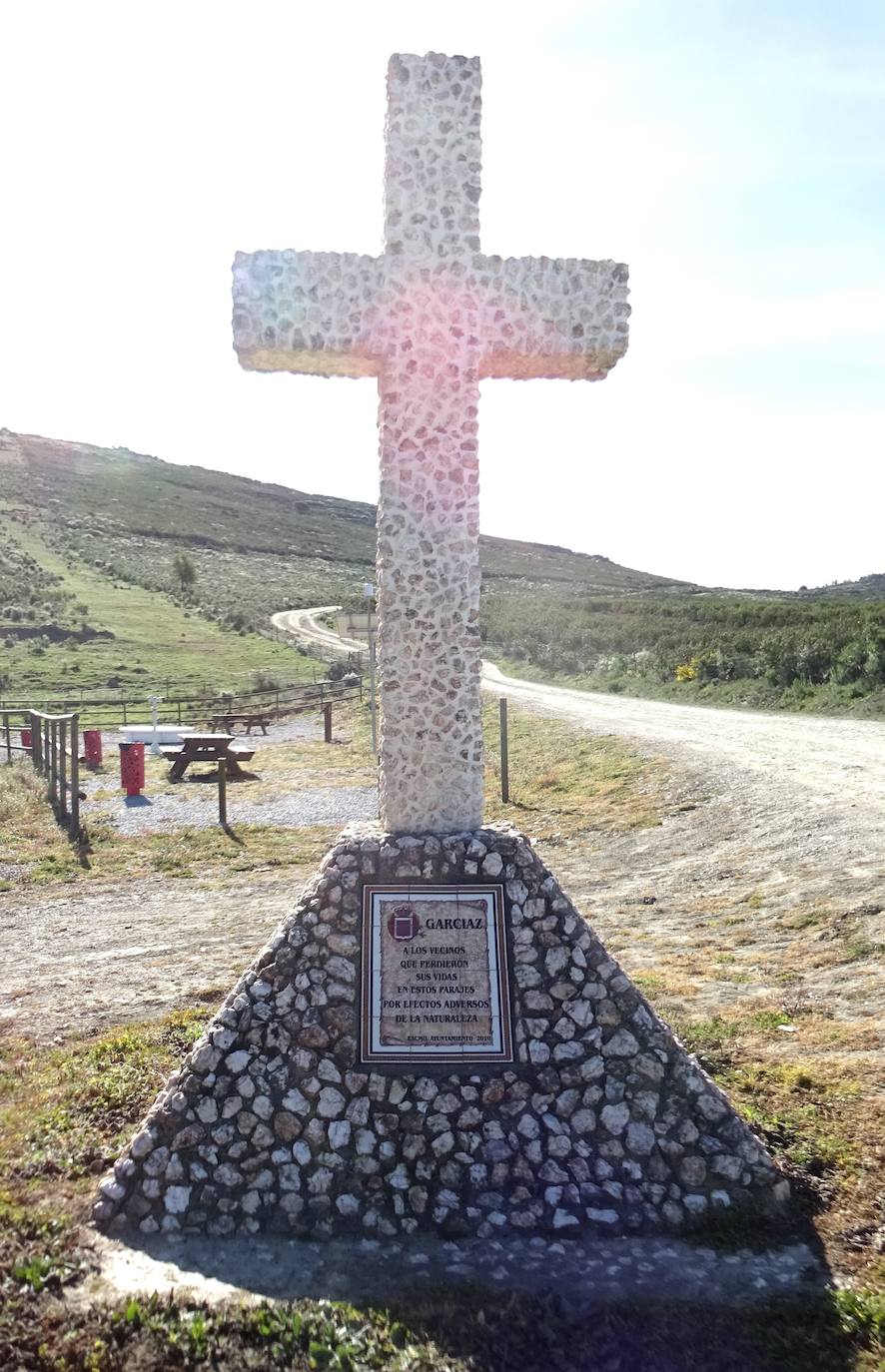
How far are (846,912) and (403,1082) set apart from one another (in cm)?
530

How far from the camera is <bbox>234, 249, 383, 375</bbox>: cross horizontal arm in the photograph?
4801 mm

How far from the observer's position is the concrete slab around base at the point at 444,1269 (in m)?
3.88

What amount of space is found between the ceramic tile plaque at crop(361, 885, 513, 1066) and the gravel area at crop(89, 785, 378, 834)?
34.4ft

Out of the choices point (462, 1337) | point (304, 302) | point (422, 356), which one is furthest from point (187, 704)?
point (462, 1337)

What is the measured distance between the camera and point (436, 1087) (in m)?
4.52

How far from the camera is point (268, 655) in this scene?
51.4 meters

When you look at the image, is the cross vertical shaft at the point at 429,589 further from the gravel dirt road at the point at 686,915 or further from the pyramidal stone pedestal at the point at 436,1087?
the gravel dirt road at the point at 686,915

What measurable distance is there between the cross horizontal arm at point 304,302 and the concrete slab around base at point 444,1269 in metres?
3.78

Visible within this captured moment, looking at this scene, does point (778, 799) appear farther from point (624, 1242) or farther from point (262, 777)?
point (262, 777)

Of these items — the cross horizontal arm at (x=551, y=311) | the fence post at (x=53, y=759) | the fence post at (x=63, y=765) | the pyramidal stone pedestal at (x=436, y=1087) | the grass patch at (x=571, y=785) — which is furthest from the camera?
the fence post at (x=53, y=759)

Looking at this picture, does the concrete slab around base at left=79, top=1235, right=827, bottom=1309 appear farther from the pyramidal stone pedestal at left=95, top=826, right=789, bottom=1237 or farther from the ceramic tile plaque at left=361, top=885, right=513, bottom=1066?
the ceramic tile plaque at left=361, top=885, right=513, bottom=1066

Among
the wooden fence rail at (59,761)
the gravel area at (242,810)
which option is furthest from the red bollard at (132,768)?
the wooden fence rail at (59,761)

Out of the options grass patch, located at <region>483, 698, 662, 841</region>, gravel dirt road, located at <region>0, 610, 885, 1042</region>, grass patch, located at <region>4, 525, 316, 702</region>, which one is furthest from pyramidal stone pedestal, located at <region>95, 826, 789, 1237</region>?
grass patch, located at <region>4, 525, 316, 702</region>

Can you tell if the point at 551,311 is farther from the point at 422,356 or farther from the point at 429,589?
the point at 429,589
